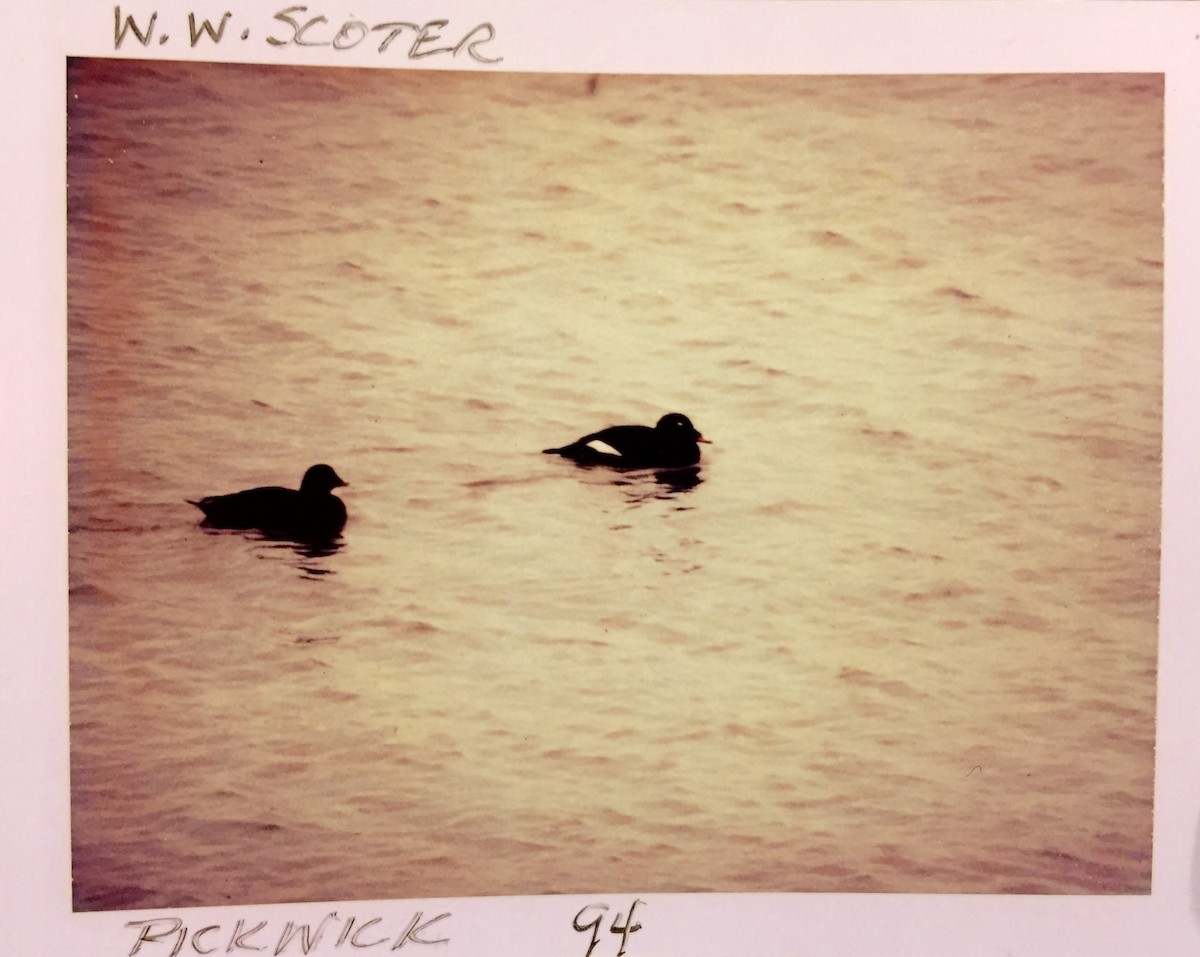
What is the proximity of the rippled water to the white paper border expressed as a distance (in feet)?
0.06

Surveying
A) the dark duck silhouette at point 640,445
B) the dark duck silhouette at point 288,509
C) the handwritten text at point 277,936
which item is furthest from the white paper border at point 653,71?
the dark duck silhouette at point 640,445

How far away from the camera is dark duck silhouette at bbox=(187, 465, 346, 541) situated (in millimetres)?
774

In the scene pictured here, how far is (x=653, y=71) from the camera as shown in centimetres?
80

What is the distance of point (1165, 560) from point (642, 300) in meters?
0.50

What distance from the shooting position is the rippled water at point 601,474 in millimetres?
794

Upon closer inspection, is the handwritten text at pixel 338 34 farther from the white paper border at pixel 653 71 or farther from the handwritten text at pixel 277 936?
the handwritten text at pixel 277 936

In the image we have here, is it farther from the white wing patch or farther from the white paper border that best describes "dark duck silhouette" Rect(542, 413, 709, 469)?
the white paper border

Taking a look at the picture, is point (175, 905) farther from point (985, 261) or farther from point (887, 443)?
point (985, 261)

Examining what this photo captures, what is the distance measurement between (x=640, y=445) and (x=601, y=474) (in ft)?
0.15

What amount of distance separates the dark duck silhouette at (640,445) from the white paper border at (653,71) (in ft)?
0.98

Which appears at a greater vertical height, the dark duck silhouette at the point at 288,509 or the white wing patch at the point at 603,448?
the white wing patch at the point at 603,448

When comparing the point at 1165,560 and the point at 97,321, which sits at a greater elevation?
the point at 97,321

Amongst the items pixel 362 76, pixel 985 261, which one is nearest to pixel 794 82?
pixel 985 261

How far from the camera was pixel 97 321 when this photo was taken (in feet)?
2.59
